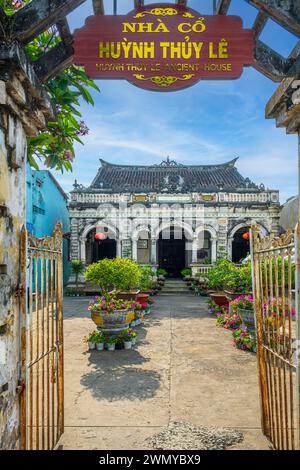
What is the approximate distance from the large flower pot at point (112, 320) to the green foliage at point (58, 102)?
3.50 m

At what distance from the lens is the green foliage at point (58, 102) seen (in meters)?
3.78

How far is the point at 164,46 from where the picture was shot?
2879 millimetres

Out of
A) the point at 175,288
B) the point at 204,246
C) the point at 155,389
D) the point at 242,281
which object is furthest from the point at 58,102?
the point at 204,246

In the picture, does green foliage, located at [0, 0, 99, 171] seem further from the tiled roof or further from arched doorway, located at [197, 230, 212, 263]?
the tiled roof

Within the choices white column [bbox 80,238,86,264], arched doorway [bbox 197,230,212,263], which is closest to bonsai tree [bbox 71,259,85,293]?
white column [bbox 80,238,86,264]

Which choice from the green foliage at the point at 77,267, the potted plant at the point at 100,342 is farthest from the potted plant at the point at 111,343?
the green foliage at the point at 77,267

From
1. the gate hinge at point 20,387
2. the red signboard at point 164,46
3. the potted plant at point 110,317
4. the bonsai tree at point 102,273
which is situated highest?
the red signboard at point 164,46

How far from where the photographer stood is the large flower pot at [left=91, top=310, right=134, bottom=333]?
7.50 metres

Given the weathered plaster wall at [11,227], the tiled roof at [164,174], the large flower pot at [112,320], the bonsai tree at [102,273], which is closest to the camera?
the weathered plaster wall at [11,227]

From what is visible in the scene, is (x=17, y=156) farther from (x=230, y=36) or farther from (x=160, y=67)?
(x=230, y=36)

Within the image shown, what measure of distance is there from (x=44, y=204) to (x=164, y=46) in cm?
1659

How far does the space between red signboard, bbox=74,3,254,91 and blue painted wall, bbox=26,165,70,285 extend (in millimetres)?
12881

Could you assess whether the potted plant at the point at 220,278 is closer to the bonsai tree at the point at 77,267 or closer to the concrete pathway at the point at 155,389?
the concrete pathway at the point at 155,389

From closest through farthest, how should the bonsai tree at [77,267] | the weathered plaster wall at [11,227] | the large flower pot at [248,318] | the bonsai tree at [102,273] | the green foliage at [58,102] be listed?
the weathered plaster wall at [11,227]
the green foliage at [58,102]
the large flower pot at [248,318]
the bonsai tree at [102,273]
the bonsai tree at [77,267]
